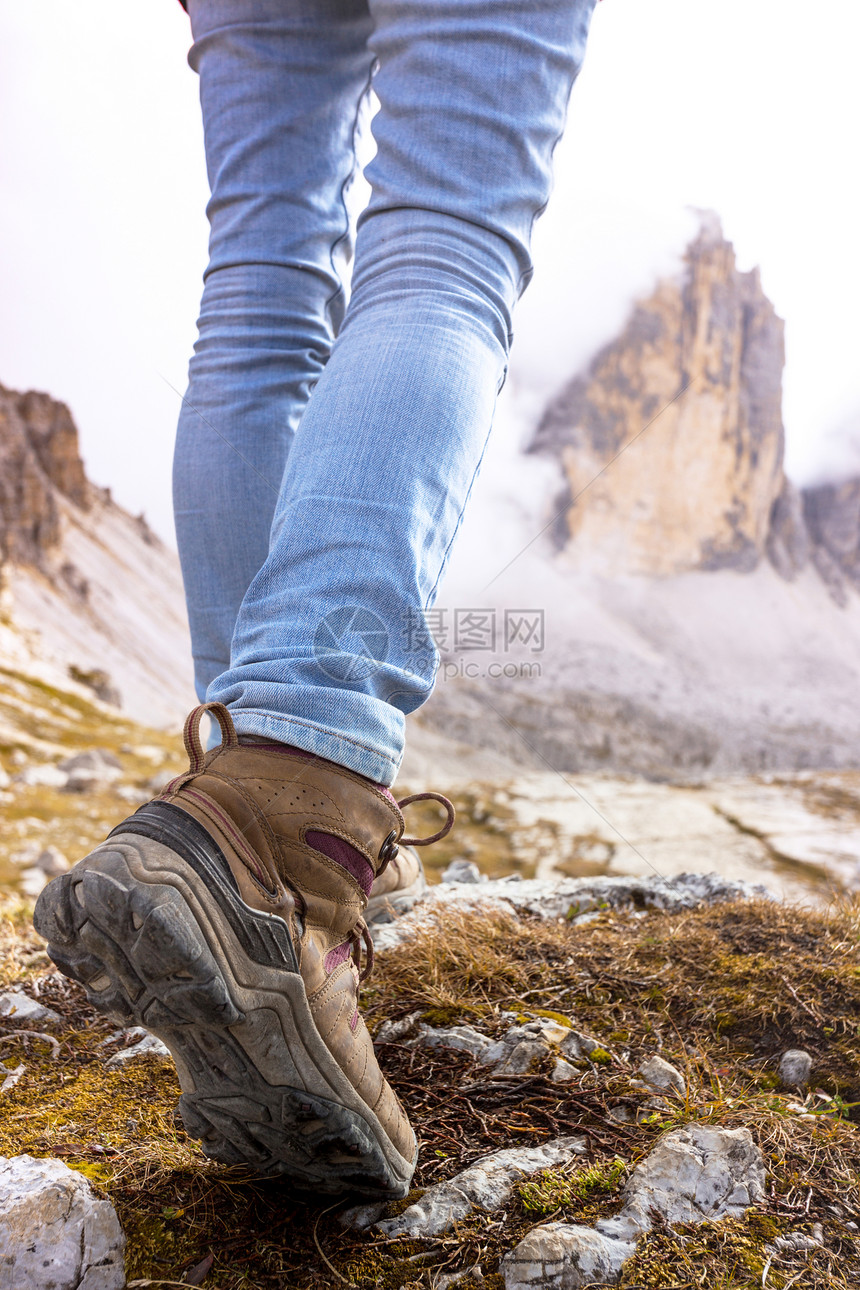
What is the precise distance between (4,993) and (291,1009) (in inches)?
45.1

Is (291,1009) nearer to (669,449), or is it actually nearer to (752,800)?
(752,800)

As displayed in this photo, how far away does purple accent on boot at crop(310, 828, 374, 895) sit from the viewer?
0.93 meters

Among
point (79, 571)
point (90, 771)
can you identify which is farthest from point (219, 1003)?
point (79, 571)

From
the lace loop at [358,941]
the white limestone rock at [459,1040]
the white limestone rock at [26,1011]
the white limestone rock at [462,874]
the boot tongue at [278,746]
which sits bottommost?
the white limestone rock at [462,874]

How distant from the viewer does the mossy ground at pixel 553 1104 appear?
0.86 meters

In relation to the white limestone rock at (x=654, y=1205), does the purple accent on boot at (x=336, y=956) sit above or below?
above

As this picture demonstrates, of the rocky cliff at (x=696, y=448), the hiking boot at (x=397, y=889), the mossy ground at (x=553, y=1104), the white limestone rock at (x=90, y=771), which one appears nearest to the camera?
the mossy ground at (x=553, y=1104)

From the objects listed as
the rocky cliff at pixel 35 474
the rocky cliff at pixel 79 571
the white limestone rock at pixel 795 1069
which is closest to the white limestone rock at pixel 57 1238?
the white limestone rock at pixel 795 1069

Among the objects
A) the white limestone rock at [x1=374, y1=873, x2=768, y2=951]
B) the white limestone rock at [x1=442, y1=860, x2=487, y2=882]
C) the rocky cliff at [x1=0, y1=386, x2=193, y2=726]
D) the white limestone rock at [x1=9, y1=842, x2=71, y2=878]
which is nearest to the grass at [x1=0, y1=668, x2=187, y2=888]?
the white limestone rock at [x1=9, y1=842, x2=71, y2=878]

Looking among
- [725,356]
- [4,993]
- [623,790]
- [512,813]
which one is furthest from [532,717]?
[4,993]

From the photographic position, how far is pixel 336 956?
987 mm

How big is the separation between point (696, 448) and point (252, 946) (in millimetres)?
95235

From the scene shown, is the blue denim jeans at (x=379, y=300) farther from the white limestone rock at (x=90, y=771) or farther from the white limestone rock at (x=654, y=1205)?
the white limestone rock at (x=90, y=771)

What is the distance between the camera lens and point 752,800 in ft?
98.9
